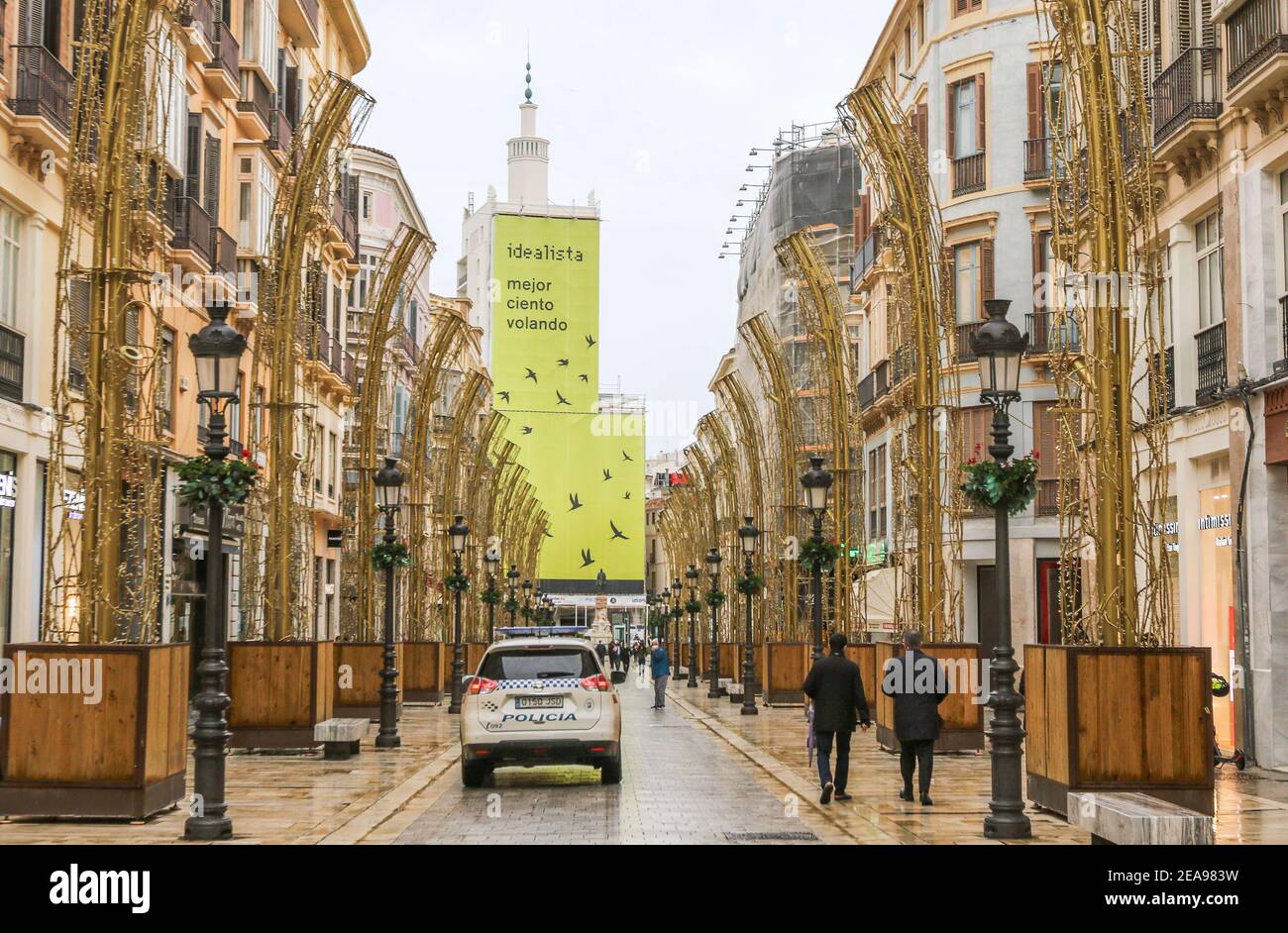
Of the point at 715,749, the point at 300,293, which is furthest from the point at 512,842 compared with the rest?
the point at 300,293

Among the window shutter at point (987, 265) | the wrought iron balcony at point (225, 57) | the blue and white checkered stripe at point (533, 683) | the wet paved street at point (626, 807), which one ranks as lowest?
the wet paved street at point (626, 807)

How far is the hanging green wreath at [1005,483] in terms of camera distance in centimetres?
1548

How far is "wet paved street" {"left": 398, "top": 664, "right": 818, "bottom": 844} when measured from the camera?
15000 mm

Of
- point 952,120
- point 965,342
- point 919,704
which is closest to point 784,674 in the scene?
point 965,342

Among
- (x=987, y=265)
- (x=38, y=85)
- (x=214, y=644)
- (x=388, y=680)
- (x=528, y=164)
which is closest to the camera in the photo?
(x=214, y=644)

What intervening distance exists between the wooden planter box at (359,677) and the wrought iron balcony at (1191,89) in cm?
1638

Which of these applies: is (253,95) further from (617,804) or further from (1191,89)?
(617,804)

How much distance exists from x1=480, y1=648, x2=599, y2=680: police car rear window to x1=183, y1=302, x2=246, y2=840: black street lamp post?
5033 millimetres

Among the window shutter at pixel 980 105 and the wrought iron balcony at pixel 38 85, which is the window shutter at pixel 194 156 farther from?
the window shutter at pixel 980 105

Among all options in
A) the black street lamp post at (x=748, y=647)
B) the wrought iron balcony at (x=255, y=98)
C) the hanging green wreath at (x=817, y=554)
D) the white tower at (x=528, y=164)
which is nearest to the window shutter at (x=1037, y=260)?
the black street lamp post at (x=748, y=647)

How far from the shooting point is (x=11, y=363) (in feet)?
77.3

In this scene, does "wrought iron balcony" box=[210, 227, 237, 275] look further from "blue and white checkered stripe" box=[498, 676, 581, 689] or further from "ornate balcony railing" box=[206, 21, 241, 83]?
"blue and white checkered stripe" box=[498, 676, 581, 689]

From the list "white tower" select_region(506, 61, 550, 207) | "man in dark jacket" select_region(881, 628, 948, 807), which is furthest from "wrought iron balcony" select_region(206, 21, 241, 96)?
"white tower" select_region(506, 61, 550, 207)

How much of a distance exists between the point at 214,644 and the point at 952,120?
104 feet
